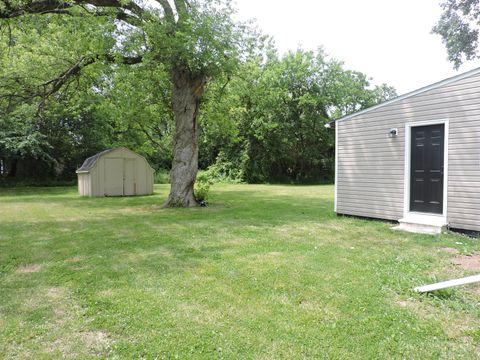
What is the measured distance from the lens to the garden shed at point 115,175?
46.0 ft

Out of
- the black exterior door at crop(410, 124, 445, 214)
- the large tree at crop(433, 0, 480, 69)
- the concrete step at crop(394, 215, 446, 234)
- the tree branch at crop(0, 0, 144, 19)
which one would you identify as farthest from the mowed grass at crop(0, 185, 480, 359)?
the large tree at crop(433, 0, 480, 69)

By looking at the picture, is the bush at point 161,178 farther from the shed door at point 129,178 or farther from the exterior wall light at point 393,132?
the exterior wall light at point 393,132

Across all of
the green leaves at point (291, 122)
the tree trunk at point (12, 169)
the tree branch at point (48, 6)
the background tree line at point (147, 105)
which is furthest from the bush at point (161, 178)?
the tree branch at point (48, 6)

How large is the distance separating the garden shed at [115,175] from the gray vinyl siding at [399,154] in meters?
9.97

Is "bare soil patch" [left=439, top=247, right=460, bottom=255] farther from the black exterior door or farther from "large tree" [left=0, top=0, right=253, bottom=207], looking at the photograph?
"large tree" [left=0, top=0, right=253, bottom=207]

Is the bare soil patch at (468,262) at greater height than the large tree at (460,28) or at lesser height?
lesser

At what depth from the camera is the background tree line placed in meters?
9.67

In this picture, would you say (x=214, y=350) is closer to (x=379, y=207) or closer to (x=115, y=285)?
(x=115, y=285)

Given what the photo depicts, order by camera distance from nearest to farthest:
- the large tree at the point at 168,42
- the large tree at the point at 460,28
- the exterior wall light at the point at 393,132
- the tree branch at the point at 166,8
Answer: the exterior wall light at the point at 393,132 → the large tree at the point at 168,42 → the tree branch at the point at 166,8 → the large tree at the point at 460,28

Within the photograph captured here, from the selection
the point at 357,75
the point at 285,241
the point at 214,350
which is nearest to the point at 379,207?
the point at 285,241

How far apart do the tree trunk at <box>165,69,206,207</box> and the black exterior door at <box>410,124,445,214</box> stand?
6260 mm

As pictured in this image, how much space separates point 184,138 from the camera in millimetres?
10227

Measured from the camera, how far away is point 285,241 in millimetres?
5434

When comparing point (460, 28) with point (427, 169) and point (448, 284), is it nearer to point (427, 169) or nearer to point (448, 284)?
point (427, 169)
